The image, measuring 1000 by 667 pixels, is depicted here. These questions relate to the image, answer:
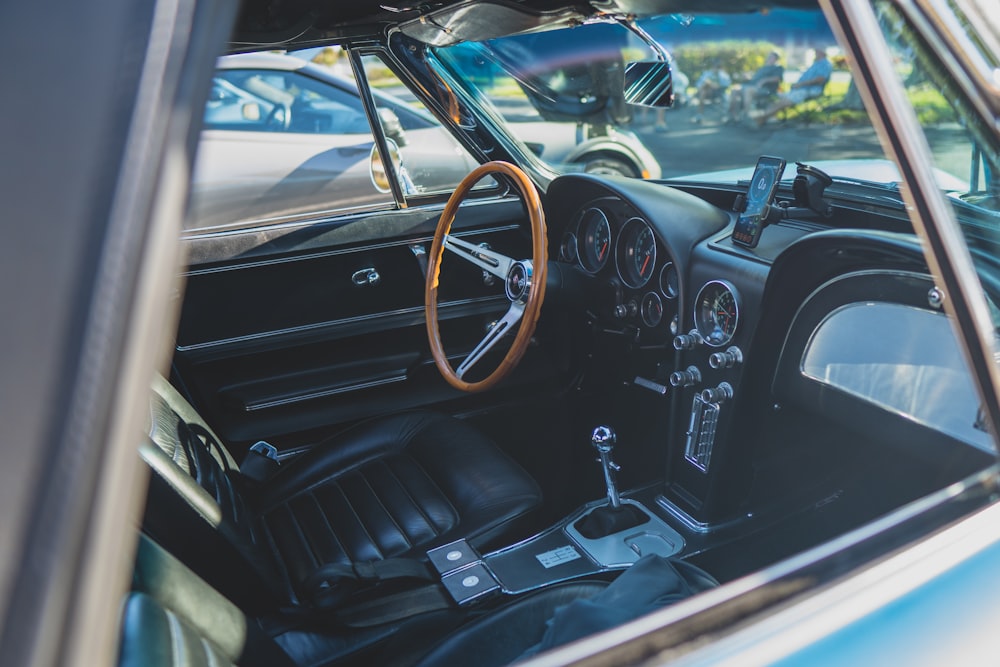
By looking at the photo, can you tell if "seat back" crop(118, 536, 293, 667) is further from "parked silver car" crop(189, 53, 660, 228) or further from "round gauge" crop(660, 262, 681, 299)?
"parked silver car" crop(189, 53, 660, 228)

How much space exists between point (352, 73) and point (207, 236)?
0.76m

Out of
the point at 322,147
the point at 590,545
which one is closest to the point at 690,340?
the point at 590,545

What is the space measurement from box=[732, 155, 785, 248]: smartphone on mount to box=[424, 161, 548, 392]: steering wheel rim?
505mm

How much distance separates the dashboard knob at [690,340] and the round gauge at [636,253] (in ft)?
0.79

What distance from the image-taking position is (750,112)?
535 centimetres

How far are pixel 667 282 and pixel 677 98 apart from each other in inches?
38.1

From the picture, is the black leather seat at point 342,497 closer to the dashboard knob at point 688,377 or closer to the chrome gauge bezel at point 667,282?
the dashboard knob at point 688,377

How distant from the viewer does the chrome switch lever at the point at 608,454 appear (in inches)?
85.4

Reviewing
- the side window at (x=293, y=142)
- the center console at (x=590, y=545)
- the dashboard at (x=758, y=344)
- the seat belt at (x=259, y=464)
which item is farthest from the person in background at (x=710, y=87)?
the seat belt at (x=259, y=464)

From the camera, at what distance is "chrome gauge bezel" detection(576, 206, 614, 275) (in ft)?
8.25

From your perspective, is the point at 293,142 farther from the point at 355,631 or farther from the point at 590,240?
the point at 355,631

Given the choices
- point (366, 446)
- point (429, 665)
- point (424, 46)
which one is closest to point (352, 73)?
point (424, 46)

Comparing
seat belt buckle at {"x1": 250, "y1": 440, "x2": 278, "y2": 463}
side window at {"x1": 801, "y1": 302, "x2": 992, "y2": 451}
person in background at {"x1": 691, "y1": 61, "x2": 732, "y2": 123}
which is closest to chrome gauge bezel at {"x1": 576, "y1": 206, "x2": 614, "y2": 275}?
side window at {"x1": 801, "y1": 302, "x2": 992, "y2": 451}

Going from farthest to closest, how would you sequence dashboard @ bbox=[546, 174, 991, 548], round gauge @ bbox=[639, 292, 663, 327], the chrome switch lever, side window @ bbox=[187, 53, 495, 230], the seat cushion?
side window @ bbox=[187, 53, 495, 230]
round gauge @ bbox=[639, 292, 663, 327]
the chrome switch lever
the seat cushion
dashboard @ bbox=[546, 174, 991, 548]
